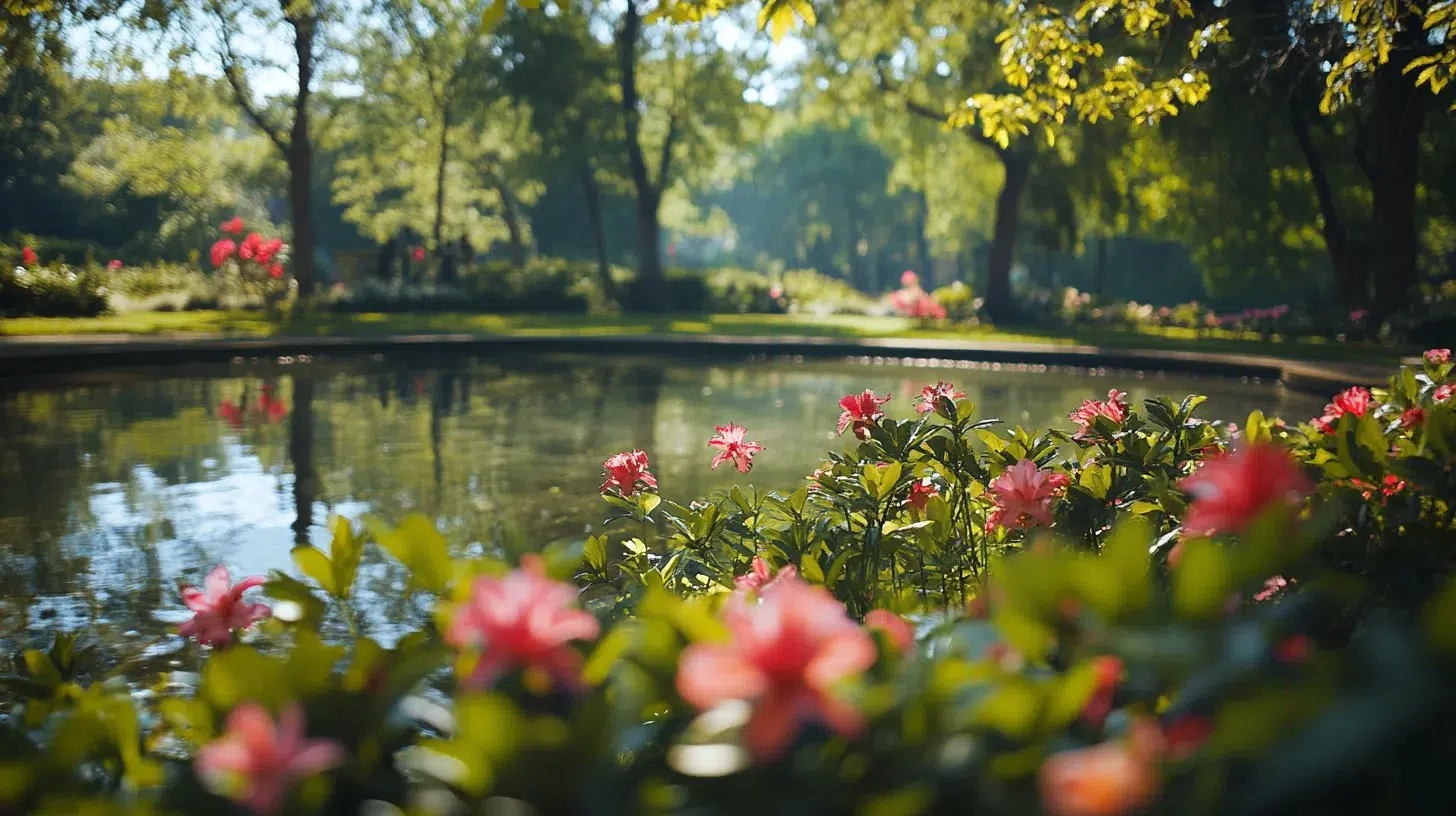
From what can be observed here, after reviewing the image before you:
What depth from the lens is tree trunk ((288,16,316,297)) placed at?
27734 mm

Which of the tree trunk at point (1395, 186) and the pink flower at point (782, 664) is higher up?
the tree trunk at point (1395, 186)

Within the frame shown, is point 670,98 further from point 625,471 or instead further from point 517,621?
point 517,621

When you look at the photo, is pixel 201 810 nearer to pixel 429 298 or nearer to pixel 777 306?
pixel 429 298

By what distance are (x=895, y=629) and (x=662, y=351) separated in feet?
61.9

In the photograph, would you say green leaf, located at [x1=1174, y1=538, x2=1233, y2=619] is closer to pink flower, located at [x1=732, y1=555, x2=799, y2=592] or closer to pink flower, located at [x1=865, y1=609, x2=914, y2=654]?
pink flower, located at [x1=865, y1=609, x2=914, y2=654]

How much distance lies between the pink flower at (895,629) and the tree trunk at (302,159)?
28.5 m

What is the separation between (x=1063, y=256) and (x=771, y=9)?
54009mm

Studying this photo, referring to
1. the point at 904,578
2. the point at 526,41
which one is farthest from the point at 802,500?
the point at 526,41

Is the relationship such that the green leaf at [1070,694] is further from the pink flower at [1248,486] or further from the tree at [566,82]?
the tree at [566,82]

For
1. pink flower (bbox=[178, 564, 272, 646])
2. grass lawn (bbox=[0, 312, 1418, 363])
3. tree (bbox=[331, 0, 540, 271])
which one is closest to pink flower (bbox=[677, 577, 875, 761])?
pink flower (bbox=[178, 564, 272, 646])

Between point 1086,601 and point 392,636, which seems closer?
point 1086,601

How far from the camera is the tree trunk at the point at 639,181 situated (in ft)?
104

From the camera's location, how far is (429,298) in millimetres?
30188

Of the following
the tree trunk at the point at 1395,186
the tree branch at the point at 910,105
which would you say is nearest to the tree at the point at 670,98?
the tree branch at the point at 910,105
